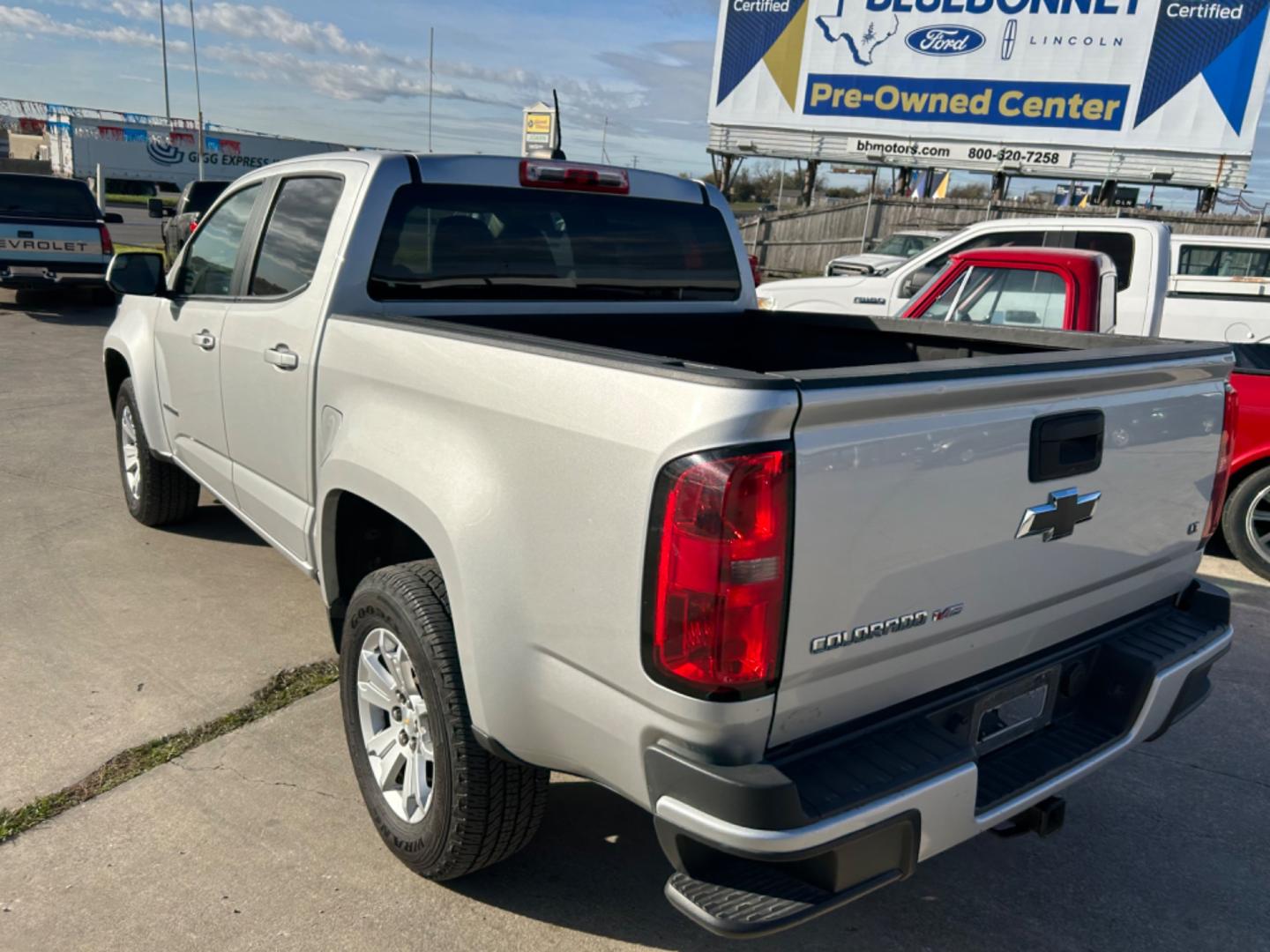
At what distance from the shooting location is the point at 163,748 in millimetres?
3398

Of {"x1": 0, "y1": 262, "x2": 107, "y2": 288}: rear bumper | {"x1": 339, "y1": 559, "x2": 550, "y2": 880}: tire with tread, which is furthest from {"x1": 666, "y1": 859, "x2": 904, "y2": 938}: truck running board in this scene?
{"x1": 0, "y1": 262, "x2": 107, "y2": 288}: rear bumper

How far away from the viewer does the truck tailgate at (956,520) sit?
1.96m

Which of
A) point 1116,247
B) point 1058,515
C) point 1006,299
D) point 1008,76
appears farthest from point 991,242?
point 1008,76

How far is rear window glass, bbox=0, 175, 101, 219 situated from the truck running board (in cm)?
1411

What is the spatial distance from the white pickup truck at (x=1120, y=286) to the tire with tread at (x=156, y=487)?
4736mm

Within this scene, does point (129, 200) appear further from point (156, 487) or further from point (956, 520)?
point (956, 520)

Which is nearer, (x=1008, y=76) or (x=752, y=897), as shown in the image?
(x=752, y=897)

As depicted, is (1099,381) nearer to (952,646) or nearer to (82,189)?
(952,646)

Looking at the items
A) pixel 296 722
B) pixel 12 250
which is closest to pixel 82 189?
pixel 12 250

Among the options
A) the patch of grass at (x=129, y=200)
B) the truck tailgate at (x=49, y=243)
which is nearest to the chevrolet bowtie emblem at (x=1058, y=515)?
the truck tailgate at (x=49, y=243)

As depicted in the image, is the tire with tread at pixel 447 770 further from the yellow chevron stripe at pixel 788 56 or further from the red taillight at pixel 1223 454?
the yellow chevron stripe at pixel 788 56

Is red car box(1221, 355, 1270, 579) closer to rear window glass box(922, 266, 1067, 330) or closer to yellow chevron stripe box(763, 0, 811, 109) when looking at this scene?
rear window glass box(922, 266, 1067, 330)

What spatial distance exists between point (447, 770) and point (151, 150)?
182ft

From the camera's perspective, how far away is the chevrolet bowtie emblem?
2.29 meters
